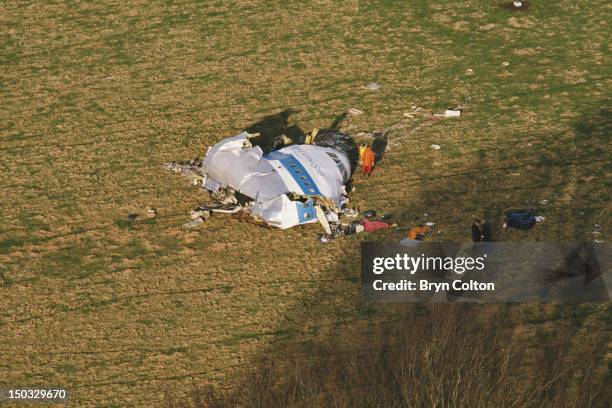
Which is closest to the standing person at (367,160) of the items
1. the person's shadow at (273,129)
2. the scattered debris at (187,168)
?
the person's shadow at (273,129)

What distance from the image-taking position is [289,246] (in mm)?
22328

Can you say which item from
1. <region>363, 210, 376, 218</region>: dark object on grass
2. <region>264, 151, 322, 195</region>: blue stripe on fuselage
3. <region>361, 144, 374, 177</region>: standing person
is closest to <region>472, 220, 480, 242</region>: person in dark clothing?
<region>363, 210, 376, 218</region>: dark object on grass

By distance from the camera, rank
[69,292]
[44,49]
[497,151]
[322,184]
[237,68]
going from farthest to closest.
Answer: [44,49] → [237,68] → [497,151] → [322,184] → [69,292]

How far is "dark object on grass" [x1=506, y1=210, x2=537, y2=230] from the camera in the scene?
22203 millimetres

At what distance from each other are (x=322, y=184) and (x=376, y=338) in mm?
4988

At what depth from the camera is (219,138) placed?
27203 mm

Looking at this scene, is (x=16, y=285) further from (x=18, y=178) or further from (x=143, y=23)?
(x=143, y=23)

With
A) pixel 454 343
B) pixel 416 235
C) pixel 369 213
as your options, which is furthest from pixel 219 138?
pixel 454 343

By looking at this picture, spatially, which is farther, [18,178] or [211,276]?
[18,178]

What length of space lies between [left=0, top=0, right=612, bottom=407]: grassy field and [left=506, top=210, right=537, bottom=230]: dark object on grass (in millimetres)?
259

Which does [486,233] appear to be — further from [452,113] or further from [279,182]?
[452,113]

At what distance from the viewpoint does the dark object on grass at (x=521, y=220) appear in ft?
72.8

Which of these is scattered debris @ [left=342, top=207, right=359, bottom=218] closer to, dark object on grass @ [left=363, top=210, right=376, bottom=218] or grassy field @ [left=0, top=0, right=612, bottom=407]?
dark object on grass @ [left=363, top=210, right=376, bottom=218]

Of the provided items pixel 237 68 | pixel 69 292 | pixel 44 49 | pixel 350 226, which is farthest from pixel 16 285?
pixel 44 49
